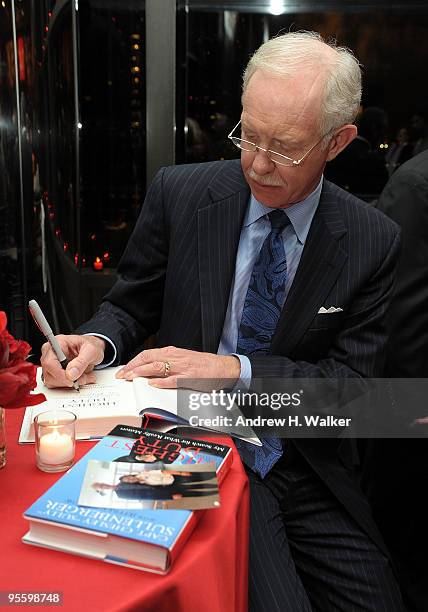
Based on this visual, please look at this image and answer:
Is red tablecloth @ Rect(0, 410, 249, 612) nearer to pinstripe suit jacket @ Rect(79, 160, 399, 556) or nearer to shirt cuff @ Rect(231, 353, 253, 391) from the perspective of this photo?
shirt cuff @ Rect(231, 353, 253, 391)

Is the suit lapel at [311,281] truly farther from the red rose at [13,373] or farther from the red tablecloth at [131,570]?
the red rose at [13,373]

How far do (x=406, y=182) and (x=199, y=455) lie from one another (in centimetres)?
110

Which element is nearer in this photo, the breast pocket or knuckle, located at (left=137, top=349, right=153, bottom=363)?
knuckle, located at (left=137, top=349, right=153, bottom=363)

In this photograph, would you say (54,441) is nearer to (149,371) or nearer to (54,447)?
(54,447)

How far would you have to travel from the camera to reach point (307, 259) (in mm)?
1630

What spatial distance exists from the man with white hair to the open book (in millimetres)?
55

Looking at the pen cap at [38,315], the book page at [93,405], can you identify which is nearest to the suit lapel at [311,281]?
the book page at [93,405]

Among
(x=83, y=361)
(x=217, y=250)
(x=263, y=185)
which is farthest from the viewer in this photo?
(x=217, y=250)

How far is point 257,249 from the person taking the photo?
169cm

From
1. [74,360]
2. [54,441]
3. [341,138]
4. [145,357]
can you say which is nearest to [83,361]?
[74,360]

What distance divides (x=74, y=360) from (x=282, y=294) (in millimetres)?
587

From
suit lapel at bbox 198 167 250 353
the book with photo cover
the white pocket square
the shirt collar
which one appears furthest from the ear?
the book with photo cover

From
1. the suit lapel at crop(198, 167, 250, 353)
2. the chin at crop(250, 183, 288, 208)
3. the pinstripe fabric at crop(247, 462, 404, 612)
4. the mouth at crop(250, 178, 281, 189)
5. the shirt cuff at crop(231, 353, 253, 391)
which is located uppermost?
the mouth at crop(250, 178, 281, 189)

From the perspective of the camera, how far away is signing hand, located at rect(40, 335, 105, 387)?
1.30m
